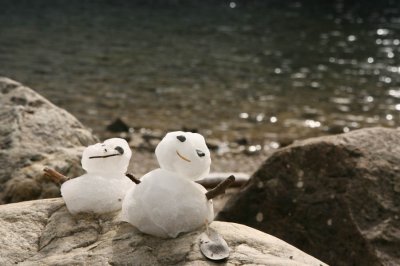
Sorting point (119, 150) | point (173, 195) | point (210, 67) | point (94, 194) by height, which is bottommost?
point (210, 67)

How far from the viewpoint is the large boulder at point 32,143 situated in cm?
595

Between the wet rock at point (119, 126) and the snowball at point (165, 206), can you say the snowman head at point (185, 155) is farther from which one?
the wet rock at point (119, 126)

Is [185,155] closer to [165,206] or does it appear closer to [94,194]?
[165,206]

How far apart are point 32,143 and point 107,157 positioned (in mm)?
2133

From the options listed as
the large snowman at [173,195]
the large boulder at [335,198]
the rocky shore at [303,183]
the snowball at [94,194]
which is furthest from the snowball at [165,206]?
the large boulder at [335,198]

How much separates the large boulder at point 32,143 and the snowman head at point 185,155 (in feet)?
7.17

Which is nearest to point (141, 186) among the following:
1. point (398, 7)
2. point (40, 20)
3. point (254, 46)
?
point (254, 46)

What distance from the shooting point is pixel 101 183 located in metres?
4.37

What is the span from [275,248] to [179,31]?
22.7 m

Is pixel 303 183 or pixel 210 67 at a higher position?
pixel 303 183

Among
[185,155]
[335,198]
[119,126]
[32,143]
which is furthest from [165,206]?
[119,126]

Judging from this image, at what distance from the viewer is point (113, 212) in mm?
4355

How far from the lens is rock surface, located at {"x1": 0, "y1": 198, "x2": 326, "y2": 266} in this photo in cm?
381

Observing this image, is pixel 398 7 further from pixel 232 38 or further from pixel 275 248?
pixel 275 248
